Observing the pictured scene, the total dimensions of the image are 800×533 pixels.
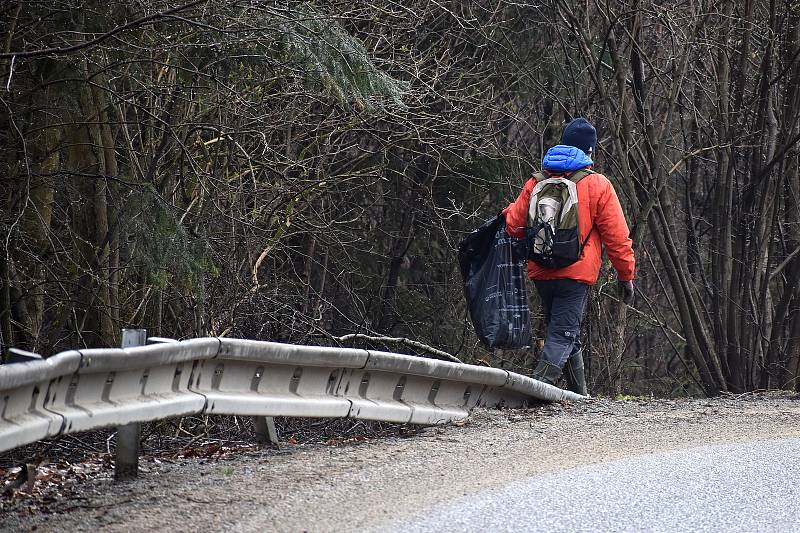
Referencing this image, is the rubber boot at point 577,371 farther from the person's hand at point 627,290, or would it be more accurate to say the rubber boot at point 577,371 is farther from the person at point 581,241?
the person's hand at point 627,290

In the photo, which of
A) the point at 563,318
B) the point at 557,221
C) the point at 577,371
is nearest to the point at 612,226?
the point at 557,221

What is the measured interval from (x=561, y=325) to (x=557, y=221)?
0.88 m

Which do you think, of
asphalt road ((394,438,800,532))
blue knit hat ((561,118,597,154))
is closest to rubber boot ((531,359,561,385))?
blue knit hat ((561,118,597,154))

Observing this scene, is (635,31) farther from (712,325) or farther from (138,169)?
(138,169)

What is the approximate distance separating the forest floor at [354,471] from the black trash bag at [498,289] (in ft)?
3.38

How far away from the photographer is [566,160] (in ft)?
29.8

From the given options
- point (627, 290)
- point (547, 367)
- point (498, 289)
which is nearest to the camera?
point (547, 367)

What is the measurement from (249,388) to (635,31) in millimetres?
8588

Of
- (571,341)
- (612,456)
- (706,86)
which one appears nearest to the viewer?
(612,456)

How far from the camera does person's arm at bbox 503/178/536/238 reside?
930cm

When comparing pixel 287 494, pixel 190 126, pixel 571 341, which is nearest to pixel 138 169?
pixel 190 126

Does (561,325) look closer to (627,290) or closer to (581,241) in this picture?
(627,290)

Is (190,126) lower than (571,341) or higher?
higher

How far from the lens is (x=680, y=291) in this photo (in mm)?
13164
